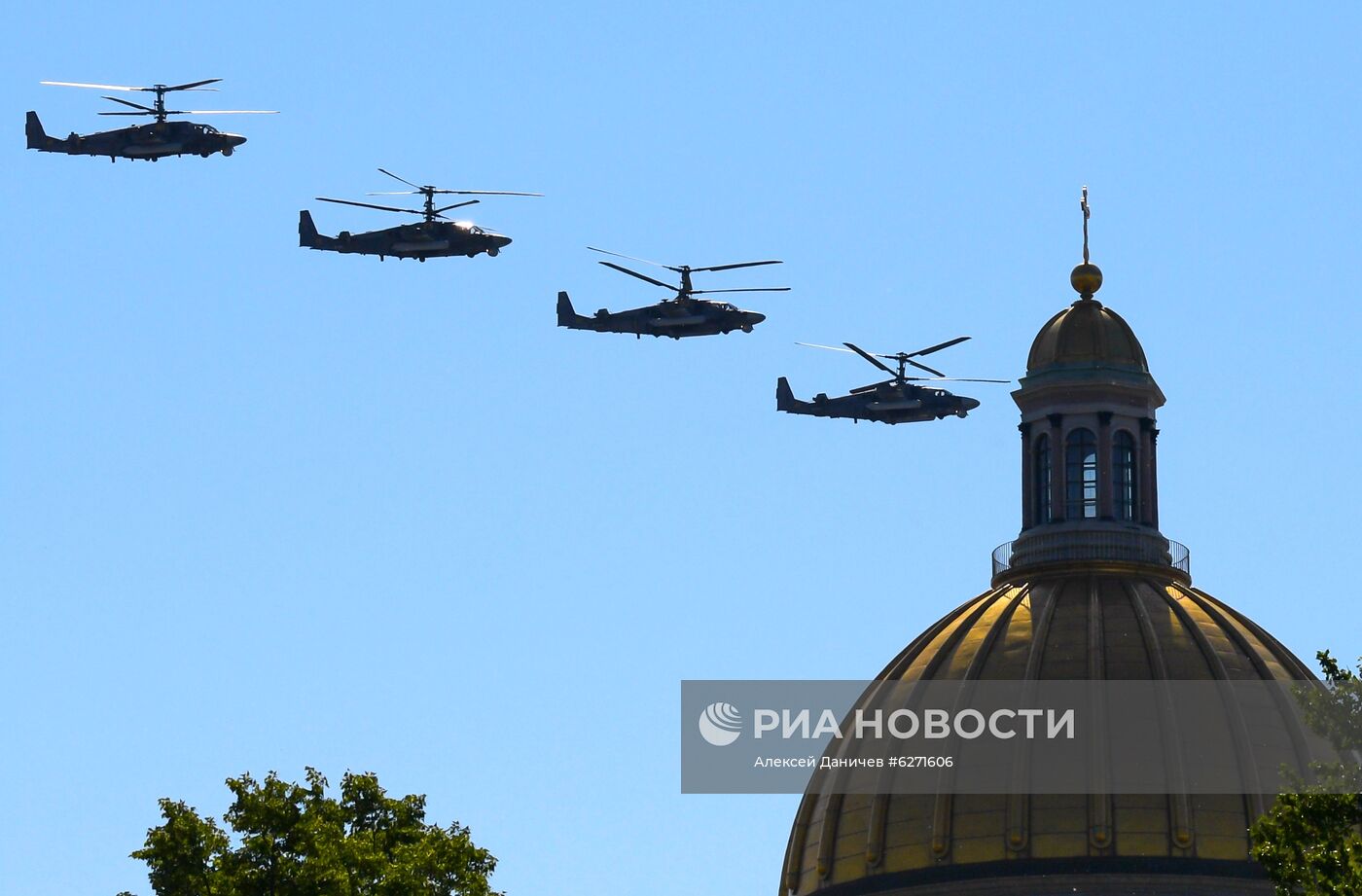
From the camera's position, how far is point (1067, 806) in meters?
161

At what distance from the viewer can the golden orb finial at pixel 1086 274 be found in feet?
594

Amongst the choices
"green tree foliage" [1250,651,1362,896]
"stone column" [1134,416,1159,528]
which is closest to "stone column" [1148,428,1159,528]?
"stone column" [1134,416,1159,528]

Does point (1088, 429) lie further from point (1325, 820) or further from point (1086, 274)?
point (1325, 820)

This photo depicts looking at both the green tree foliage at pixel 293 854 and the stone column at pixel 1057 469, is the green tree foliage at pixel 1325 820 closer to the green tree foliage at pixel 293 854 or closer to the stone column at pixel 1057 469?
the green tree foliage at pixel 293 854

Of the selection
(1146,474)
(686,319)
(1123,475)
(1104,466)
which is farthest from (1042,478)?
(686,319)

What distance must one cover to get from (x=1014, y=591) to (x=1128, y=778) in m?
10.8

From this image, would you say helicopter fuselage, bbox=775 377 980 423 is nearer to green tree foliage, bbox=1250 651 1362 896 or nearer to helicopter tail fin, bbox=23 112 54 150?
helicopter tail fin, bbox=23 112 54 150

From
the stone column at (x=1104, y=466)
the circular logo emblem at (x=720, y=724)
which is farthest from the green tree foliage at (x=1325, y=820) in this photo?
the stone column at (x=1104, y=466)

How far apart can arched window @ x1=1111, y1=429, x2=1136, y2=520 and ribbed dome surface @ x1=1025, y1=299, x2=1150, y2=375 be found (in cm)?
259

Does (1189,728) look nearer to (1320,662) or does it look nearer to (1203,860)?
(1203,860)

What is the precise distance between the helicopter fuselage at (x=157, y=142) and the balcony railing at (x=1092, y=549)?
29993mm

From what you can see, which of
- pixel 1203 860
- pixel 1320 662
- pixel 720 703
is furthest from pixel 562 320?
pixel 1320 662

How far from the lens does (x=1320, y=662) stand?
114875mm

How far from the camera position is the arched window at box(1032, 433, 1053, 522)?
17662cm
